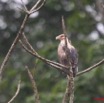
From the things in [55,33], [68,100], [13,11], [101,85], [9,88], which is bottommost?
[68,100]

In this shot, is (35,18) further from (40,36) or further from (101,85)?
(101,85)

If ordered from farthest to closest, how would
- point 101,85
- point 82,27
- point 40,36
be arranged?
point 40,36, point 82,27, point 101,85

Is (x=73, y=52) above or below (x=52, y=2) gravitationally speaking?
below

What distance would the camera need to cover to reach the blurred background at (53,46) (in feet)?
22.5

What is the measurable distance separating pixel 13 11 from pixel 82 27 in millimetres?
2572

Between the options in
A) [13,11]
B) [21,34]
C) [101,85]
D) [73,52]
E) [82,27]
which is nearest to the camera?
[21,34]

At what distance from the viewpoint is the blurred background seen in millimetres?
6852

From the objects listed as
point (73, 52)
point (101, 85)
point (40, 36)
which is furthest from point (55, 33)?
point (73, 52)

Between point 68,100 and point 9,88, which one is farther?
point 9,88

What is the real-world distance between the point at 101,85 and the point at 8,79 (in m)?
1.58

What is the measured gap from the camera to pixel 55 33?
9.67 m

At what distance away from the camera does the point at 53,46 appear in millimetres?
7438

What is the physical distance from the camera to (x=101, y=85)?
23.7ft

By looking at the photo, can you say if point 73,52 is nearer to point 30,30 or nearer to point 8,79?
point 8,79
